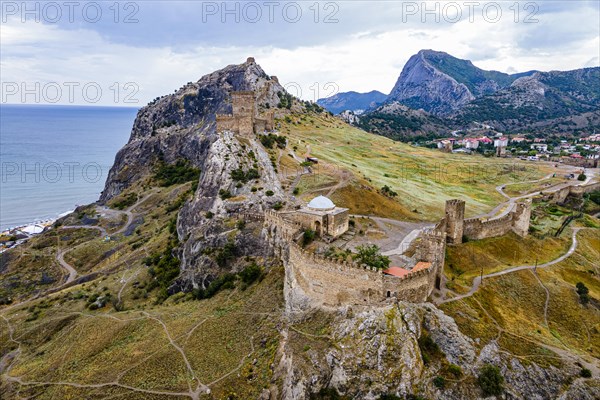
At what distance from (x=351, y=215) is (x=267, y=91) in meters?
93.1

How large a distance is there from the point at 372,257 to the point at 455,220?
1374 centimetres

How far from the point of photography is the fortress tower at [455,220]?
4681cm

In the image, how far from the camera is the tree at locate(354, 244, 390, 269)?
37938 millimetres

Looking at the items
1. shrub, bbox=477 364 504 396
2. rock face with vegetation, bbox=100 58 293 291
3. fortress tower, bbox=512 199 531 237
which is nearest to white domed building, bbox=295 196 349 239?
rock face with vegetation, bbox=100 58 293 291

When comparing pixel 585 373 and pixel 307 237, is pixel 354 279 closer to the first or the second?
pixel 307 237

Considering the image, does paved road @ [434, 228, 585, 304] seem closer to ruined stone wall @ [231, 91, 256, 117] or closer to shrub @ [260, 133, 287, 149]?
shrub @ [260, 133, 287, 149]

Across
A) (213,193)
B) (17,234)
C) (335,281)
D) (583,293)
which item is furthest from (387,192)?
(17,234)

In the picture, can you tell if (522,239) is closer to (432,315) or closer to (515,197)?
(432,315)

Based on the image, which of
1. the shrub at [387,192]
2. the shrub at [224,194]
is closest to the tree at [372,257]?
the shrub at [224,194]

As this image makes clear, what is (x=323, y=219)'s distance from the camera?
47.2 m

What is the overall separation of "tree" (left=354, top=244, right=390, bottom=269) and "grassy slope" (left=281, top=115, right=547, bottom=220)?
673 inches

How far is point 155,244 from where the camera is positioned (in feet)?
240

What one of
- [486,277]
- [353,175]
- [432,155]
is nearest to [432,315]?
[486,277]

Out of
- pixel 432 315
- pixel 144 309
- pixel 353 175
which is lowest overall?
pixel 144 309
